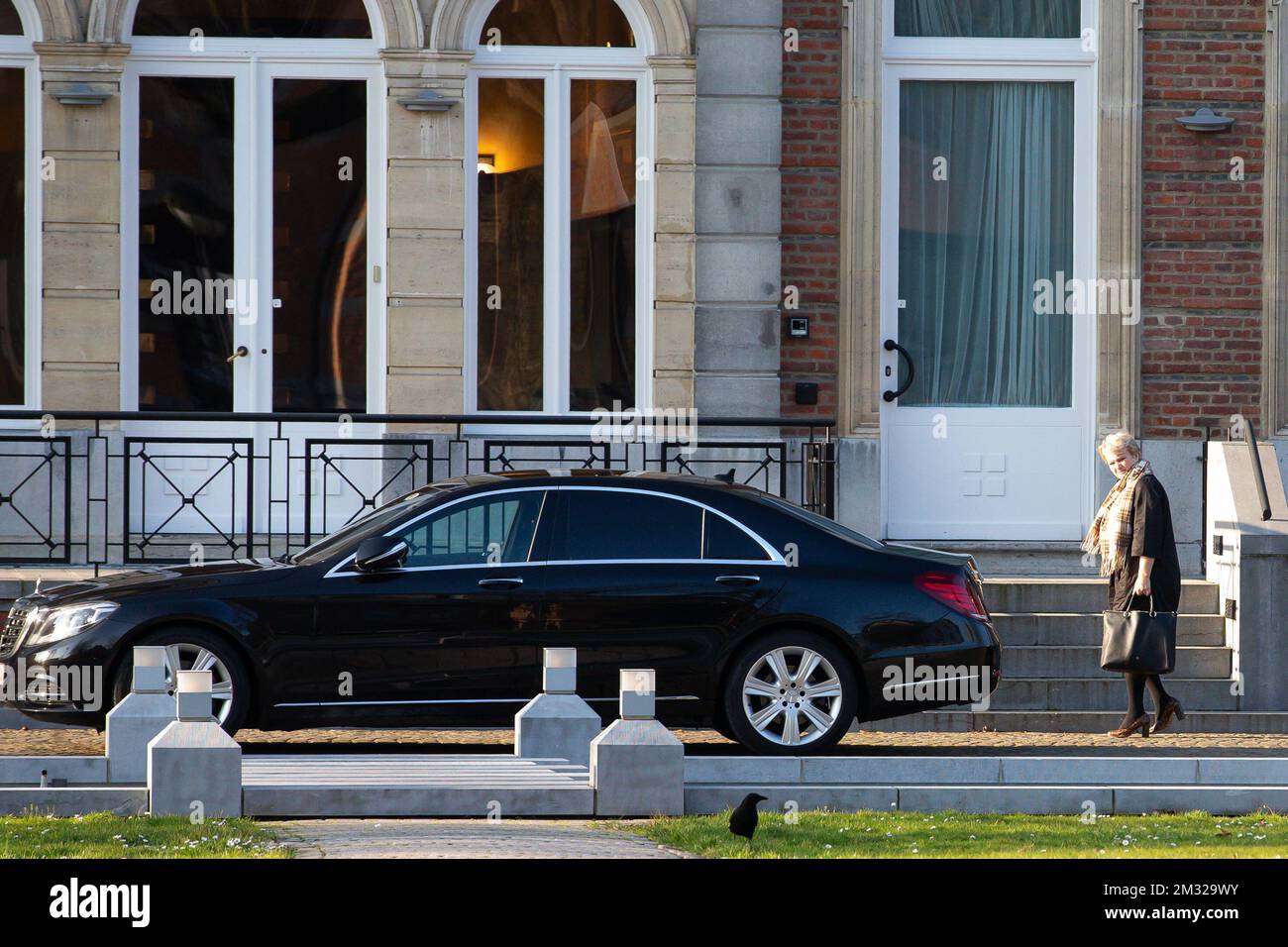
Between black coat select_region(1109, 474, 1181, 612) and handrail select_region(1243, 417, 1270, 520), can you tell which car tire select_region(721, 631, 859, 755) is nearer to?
black coat select_region(1109, 474, 1181, 612)

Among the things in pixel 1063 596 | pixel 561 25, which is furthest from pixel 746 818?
pixel 561 25

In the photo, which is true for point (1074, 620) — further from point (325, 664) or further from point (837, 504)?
point (325, 664)

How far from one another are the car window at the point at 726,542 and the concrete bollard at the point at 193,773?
11.8ft

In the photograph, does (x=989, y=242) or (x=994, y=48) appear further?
(x=989, y=242)

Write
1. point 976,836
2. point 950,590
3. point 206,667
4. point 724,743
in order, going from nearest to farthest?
point 976,836 < point 206,667 < point 950,590 < point 724,743

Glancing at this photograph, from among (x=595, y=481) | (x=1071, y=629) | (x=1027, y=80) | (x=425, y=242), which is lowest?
(x=1071, y=629)

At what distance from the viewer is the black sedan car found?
415 inches

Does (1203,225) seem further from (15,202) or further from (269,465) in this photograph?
(15,202)

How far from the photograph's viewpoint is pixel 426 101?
49.6 ft

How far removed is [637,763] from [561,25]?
28.3 ft

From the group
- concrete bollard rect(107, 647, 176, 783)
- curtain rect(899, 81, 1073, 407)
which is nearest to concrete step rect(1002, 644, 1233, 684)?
curtain rect(899, 81, 1073, 407)

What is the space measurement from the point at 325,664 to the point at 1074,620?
17.5ft

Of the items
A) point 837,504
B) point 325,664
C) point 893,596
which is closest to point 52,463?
point 325,664

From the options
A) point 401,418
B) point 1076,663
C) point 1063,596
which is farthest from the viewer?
point 401,418
